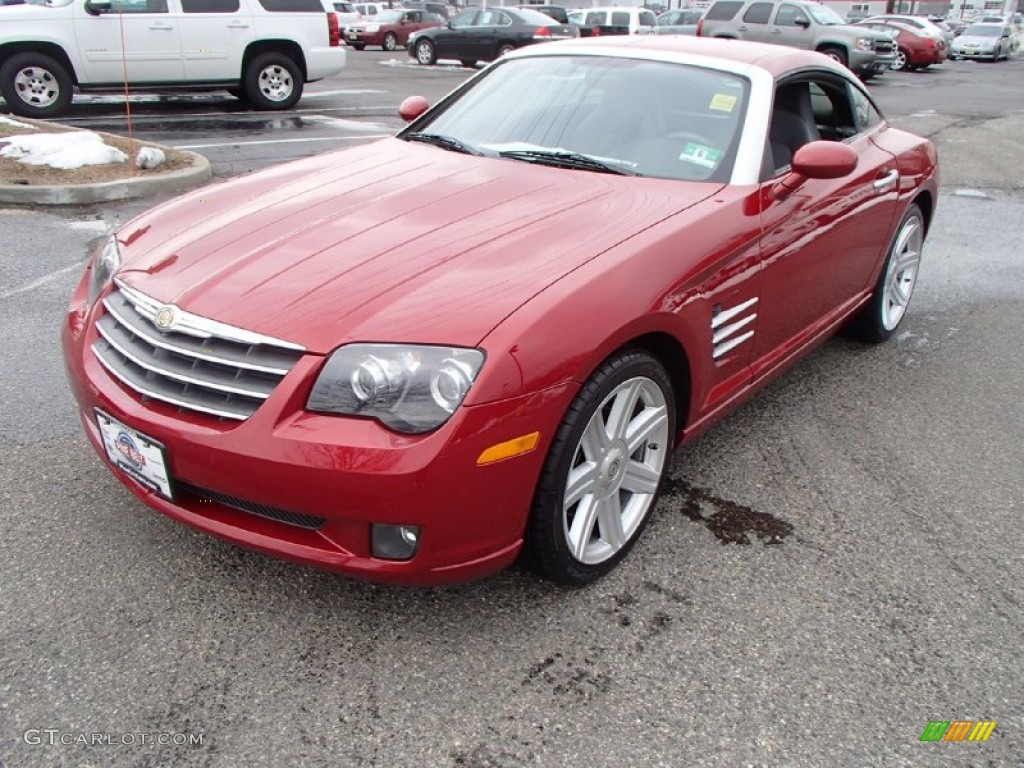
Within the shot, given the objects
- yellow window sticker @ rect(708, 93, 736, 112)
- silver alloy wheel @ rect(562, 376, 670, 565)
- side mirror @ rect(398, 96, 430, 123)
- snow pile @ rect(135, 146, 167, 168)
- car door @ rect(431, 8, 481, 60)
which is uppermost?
car door @ rect(431, 8, 481, 60)

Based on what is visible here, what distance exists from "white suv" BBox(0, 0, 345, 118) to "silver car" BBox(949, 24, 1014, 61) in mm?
29549

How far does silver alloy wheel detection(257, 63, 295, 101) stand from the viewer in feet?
39.6

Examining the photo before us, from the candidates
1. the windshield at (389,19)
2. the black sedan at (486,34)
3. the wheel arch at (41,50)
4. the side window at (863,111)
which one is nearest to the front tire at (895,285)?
the side window at (863,111)

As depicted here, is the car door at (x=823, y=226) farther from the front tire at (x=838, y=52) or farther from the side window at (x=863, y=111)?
the front tire at (x=838, y=52)

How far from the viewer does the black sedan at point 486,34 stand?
21500mm

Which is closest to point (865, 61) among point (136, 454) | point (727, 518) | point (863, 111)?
point (863, 111)

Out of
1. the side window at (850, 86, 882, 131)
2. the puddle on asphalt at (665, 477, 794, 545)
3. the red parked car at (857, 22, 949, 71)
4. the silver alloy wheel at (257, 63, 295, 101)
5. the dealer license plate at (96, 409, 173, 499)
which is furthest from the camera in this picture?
the red parked car at (857, 22, 949, 71)

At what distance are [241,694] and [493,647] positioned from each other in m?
0.66

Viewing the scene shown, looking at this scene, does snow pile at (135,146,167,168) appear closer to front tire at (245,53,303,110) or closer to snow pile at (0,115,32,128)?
snow pile at (0,115,32,128)

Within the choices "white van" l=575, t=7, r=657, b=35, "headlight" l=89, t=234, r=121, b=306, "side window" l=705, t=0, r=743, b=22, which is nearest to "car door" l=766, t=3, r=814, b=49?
"side window" l=705, t=0, r=743, b=22

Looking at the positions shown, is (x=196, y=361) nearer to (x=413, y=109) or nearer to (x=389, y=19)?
(x=413, y=109)

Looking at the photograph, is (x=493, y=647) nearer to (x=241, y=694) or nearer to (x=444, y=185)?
(x=241, y=694)

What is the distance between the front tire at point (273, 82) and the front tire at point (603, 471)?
10.8 m

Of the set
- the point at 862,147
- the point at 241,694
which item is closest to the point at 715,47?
the point at 862,147
